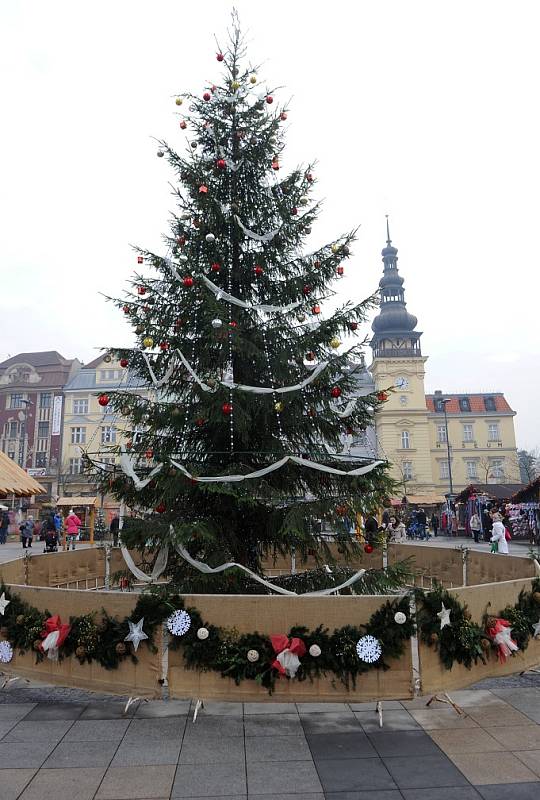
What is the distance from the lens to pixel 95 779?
4.96 m

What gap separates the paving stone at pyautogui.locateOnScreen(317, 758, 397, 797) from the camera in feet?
15.8

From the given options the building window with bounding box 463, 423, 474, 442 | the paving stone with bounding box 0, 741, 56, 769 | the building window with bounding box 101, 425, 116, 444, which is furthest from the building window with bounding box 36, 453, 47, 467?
the paving stone with bounding box 0, 741, 56, 769

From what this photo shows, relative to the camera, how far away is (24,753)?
545 cm

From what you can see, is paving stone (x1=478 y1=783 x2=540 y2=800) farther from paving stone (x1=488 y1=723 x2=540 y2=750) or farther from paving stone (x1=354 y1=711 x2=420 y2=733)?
paving stone (x1=354 y1=711 x2=420 y2=733)

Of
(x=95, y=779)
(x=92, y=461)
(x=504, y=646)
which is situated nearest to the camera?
(x=95, y=779)

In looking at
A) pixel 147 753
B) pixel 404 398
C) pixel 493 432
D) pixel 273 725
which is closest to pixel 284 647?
pixel 273 725

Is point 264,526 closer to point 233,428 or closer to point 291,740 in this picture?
point 233,428

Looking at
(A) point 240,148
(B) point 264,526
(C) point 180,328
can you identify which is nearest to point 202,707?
(B) point 264,526

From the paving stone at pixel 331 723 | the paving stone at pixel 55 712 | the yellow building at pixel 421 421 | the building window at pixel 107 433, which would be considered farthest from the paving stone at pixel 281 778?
the yellow building at pixel 421 421

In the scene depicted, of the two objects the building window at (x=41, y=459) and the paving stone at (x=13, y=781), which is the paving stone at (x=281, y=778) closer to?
the paving stone at (x=13, y=781)

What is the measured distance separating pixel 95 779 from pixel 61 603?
9.02ft

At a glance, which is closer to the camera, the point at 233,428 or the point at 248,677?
the point at 248,677

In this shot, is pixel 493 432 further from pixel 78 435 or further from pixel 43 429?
pixel 43 429

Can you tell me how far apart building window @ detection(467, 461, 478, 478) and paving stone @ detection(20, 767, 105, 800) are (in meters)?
82.3
